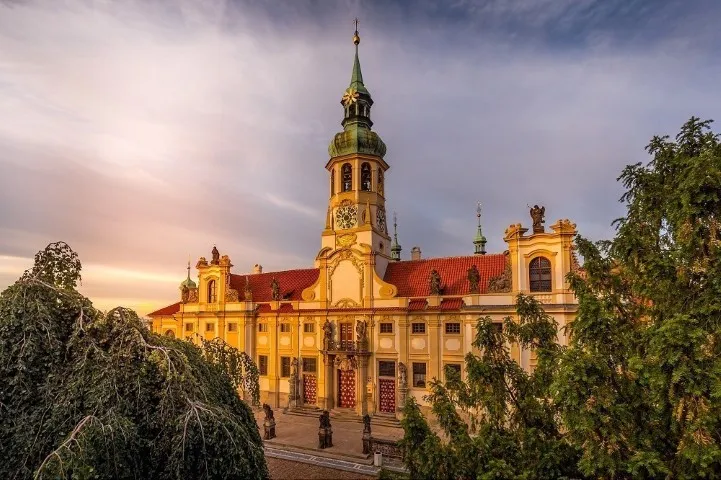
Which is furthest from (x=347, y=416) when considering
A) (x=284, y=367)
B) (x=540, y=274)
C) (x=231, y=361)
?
(x=231, y=361)

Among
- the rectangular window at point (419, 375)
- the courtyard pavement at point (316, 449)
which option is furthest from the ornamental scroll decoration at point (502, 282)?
the courtyard pavement at point (316, 449)

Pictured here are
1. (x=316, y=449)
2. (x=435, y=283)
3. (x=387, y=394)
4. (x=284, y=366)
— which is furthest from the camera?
(x=284, y=366)

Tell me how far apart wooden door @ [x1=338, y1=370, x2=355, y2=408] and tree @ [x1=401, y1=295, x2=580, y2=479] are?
64.6 ft

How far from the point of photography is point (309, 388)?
32219 mm

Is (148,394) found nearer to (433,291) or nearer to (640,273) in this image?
(640,273)

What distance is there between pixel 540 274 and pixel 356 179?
16422 millimetres

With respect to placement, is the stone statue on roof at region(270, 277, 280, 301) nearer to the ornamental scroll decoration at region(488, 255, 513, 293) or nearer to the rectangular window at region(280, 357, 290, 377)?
the rectangular window at region(280, 357, 290, 377)

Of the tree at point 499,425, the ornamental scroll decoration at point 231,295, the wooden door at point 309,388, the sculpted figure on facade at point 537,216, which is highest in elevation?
the sculpted figure on facade at point 537,216

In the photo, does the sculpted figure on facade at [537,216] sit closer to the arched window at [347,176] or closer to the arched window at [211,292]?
the arched window at [347,176]

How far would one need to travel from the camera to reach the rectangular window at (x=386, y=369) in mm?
29688

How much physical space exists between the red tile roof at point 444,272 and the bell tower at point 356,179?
2.08 metres

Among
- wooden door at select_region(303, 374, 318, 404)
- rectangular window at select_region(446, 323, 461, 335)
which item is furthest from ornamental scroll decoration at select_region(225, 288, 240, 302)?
rectangular window at select_region(446, 323, 461, 335)

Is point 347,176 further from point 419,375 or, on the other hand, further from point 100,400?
point 100,400

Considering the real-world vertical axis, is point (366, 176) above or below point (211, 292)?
above
